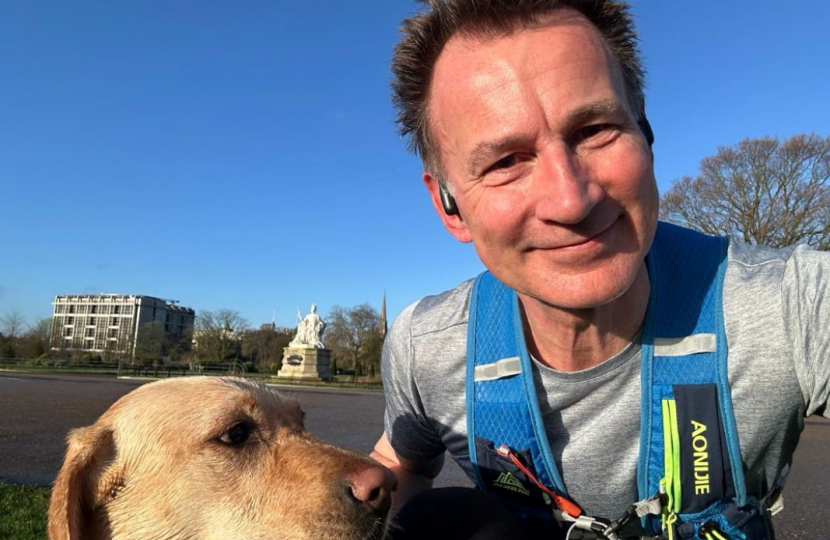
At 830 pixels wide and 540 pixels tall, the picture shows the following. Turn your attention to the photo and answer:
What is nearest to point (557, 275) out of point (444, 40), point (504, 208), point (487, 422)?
point (504, 208)

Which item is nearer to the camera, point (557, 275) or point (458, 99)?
point (557, 275)

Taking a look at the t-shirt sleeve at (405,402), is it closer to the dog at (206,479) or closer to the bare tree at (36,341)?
the dog at (206,479)

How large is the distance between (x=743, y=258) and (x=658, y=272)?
0.31m

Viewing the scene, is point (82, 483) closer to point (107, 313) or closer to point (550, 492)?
point (550, 492)

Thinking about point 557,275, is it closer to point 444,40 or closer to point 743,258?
point 743,258

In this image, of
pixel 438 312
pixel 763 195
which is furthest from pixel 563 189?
pixel 763 195

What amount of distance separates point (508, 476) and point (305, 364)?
1815 inches

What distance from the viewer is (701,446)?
2.23 metres

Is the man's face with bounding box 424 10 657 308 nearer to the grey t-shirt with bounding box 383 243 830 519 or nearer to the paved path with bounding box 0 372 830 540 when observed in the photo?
the grey t-shirt with bounding box 383 243 830 519

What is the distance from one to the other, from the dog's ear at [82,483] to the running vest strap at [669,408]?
1.61 metres

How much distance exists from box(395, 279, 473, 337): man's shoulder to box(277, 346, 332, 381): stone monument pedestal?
44638 mm

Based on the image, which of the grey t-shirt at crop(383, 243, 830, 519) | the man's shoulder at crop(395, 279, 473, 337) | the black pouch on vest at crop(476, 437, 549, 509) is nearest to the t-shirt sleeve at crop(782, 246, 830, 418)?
the grey t-shirt at crop(383, 243, 830, 519)

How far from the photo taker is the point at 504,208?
2324mm

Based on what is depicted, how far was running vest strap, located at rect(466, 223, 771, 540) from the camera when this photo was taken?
223cm
